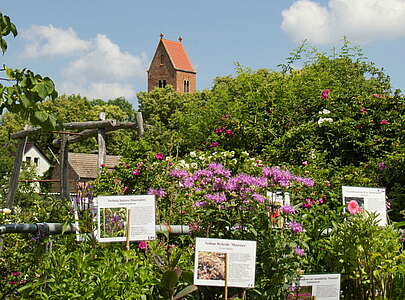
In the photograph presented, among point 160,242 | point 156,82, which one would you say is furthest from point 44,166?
point 160,242

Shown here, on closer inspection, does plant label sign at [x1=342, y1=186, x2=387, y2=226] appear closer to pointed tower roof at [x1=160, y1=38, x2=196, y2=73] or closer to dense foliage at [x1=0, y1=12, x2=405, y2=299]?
dense foliage at [x1=0, y1=12, x2=405, y2=299]

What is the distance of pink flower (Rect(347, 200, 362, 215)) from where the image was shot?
4.51m

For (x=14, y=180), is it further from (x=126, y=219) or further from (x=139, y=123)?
(x=126, y=219)

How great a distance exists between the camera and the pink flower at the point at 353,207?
4510mm

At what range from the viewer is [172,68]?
84375 millimetres

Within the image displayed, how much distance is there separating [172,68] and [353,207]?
265 feet

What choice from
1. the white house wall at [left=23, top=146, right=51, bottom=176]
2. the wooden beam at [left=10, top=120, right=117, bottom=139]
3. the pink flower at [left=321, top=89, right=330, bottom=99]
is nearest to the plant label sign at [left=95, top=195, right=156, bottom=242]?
the wooden beam at [left=10, top=120, right=117, bottom=139]

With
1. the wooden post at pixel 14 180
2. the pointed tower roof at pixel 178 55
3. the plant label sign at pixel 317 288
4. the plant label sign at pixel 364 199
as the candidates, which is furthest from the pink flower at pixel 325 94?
the pointed tower roof at pixel 178 55

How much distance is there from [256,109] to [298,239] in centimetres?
667

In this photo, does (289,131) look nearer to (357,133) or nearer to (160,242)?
(357,133)

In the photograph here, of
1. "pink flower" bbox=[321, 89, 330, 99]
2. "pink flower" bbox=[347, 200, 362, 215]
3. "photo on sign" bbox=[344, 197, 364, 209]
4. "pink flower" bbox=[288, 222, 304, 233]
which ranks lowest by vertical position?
"pink flower" bbox=[288, 222, 304, 233]

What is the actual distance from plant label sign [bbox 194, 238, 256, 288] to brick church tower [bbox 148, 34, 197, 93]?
81.2 metres

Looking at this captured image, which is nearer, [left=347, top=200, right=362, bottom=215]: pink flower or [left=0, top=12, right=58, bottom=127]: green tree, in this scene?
[left=0, top=12, right=58, bottom=127]: green tree

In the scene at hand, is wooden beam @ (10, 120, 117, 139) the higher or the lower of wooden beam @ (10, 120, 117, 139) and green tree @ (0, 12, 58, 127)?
the higher
